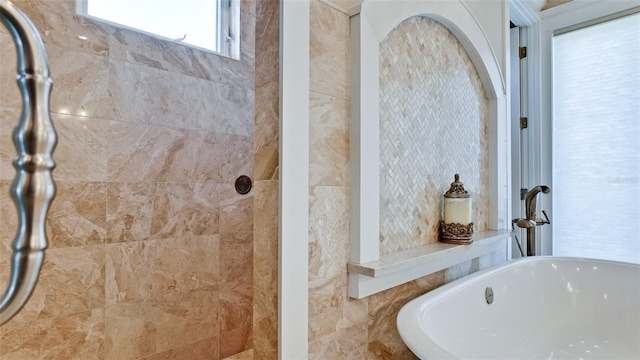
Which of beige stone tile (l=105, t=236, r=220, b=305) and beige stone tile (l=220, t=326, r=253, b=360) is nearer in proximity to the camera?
beige stone tile (l=105, t=236, r=220, b=305)

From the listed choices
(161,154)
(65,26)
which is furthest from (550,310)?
(65,26)

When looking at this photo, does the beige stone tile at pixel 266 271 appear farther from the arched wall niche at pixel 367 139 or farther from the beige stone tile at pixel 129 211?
the beige stone tile at pixel 129 211

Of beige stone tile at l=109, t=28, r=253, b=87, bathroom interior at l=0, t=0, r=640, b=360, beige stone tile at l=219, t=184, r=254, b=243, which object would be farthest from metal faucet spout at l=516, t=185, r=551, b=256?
beige stone tile at l=109, t=28, r=253, b=87

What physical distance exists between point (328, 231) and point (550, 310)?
52.4 inches

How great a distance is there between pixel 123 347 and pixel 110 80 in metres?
1.22

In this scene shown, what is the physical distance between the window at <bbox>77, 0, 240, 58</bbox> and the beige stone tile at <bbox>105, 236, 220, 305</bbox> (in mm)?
1029

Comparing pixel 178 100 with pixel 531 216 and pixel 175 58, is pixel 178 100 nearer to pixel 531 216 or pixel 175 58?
pixel 175 58

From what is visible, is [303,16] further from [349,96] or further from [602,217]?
[602,217]

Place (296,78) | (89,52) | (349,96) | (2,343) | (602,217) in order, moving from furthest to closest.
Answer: (602,217)
(89,52)
(2,343)
(349,96)
(296,78)

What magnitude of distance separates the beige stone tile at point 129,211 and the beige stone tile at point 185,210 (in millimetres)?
32

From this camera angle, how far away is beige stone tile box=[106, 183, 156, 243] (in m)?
1.59

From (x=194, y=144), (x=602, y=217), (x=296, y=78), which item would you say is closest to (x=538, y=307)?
(x=602, y=217)

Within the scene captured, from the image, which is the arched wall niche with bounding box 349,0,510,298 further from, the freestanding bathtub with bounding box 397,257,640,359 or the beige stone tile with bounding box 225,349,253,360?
the beige stone tile with bounding box 225,349,253,360

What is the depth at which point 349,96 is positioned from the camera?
110 cm
